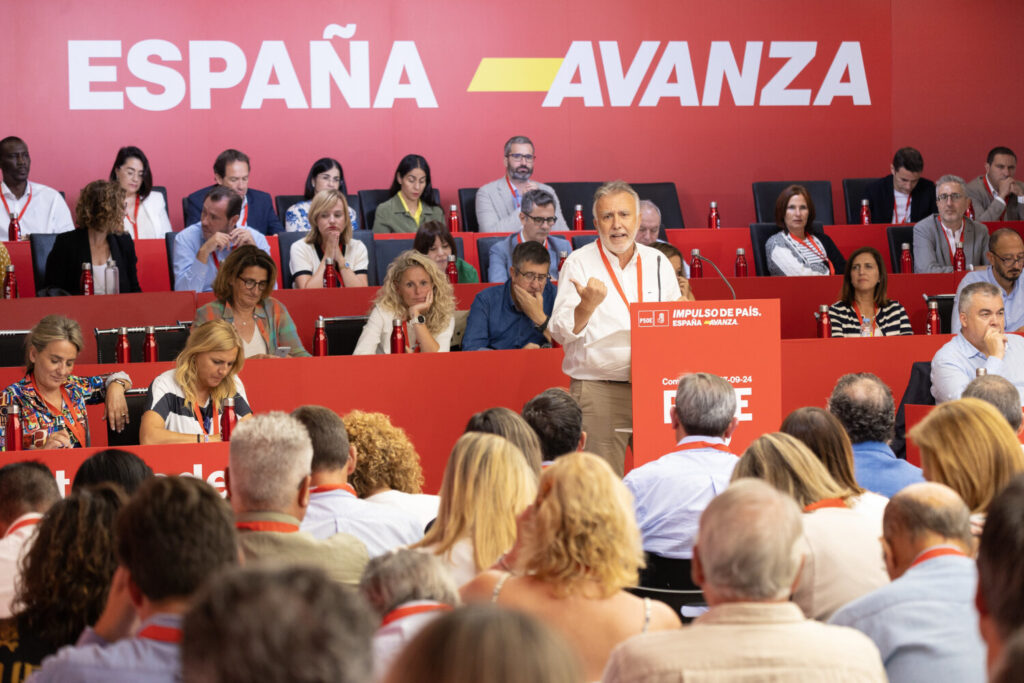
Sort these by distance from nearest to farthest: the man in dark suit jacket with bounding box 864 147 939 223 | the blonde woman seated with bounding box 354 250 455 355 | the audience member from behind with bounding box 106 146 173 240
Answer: the blonde woman seated with bounding box 354 250 455 355 → the audience member from behind with bounding box 106 146 173 240 → the man in dark suit jacket with bounding box 864 147 939 223

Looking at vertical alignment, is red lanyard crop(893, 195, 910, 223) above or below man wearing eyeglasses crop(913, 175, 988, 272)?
above

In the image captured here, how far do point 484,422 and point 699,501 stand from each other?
0.62 meters

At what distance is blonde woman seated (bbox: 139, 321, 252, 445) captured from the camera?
4402 mm

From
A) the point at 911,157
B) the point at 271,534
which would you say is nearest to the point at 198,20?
the point at 911,157

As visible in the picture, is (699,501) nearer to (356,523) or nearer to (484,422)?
(484,422)

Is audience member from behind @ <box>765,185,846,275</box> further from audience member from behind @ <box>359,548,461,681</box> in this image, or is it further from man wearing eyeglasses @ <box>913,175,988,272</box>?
audience member from behind @ <box>359,548,461,681</box>

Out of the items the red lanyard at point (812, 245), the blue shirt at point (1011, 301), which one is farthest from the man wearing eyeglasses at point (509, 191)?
the blue shirt at point (1011, 301)

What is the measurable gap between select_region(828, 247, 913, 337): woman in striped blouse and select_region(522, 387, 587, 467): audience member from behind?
2.71 metres

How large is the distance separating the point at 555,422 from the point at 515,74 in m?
6.33

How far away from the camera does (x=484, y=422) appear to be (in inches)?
131

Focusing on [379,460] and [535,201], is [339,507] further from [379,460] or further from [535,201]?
[535,201]

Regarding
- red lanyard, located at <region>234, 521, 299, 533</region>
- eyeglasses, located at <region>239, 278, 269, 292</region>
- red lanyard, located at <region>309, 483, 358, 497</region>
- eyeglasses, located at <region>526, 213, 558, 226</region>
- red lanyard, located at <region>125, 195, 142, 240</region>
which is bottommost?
red lanyard, located at <region>234, 521, 299, 533</region>

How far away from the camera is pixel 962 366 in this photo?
509 cm

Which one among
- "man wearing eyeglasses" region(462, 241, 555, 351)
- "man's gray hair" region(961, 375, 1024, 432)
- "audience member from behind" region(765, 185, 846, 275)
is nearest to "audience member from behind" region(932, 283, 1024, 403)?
"man's gray hair" region(961, 375, 1024, 432)
